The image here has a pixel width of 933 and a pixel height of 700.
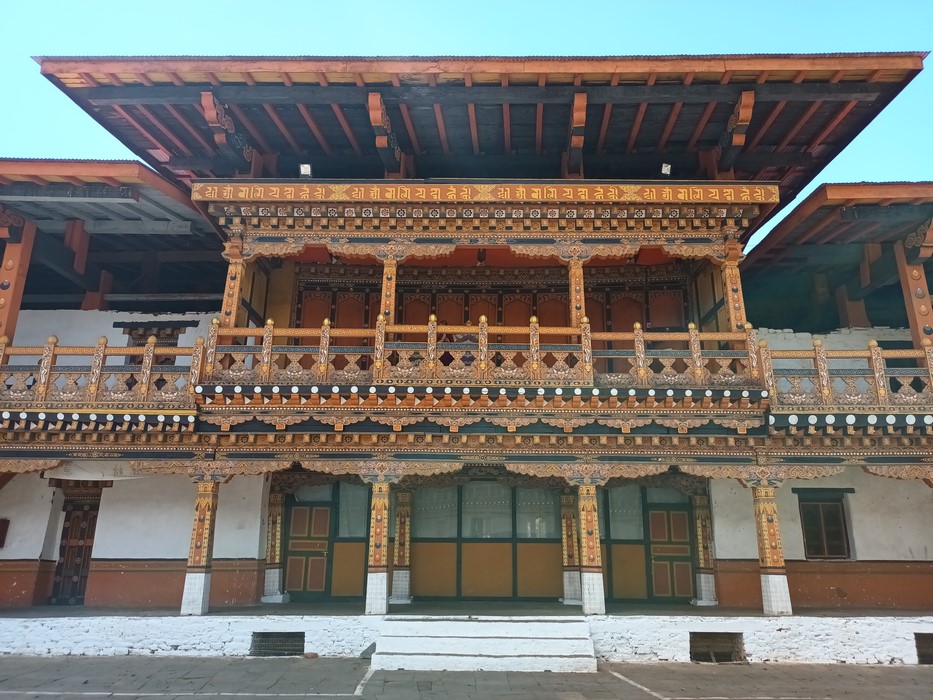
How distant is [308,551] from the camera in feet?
43.0

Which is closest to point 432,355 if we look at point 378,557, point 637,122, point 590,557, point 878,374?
point 378,557

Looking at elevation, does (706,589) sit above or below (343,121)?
below

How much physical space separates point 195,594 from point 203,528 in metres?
1.05

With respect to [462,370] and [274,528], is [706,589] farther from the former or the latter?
[274,528]

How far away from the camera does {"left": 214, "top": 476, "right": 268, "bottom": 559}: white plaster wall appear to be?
12.5 metres

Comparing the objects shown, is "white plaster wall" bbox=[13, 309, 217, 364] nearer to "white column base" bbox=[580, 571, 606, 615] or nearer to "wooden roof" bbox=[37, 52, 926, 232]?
"wooden roof" bbox=[37, 52, 926, 232]

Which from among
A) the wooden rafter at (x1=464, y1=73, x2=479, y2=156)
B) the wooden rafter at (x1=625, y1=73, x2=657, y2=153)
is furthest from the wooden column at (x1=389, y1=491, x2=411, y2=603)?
the wooden rafter at (x1=625, y1=73, x2=657, y2=153)

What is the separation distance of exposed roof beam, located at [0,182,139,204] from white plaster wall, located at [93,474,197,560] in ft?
18.3

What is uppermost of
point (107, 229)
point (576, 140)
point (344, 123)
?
point (344, 123)

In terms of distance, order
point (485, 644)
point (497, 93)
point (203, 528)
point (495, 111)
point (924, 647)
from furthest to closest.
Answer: point (495, 111) < point (497, 93) < point (203, 528) < point (924, 647) < point (485, 644)

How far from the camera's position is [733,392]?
10297 millimetres

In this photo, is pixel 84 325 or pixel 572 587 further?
pixel 84 325

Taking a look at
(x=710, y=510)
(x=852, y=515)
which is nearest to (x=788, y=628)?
(x=710, y=510)

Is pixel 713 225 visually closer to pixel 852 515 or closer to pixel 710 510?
pixel 710 510
